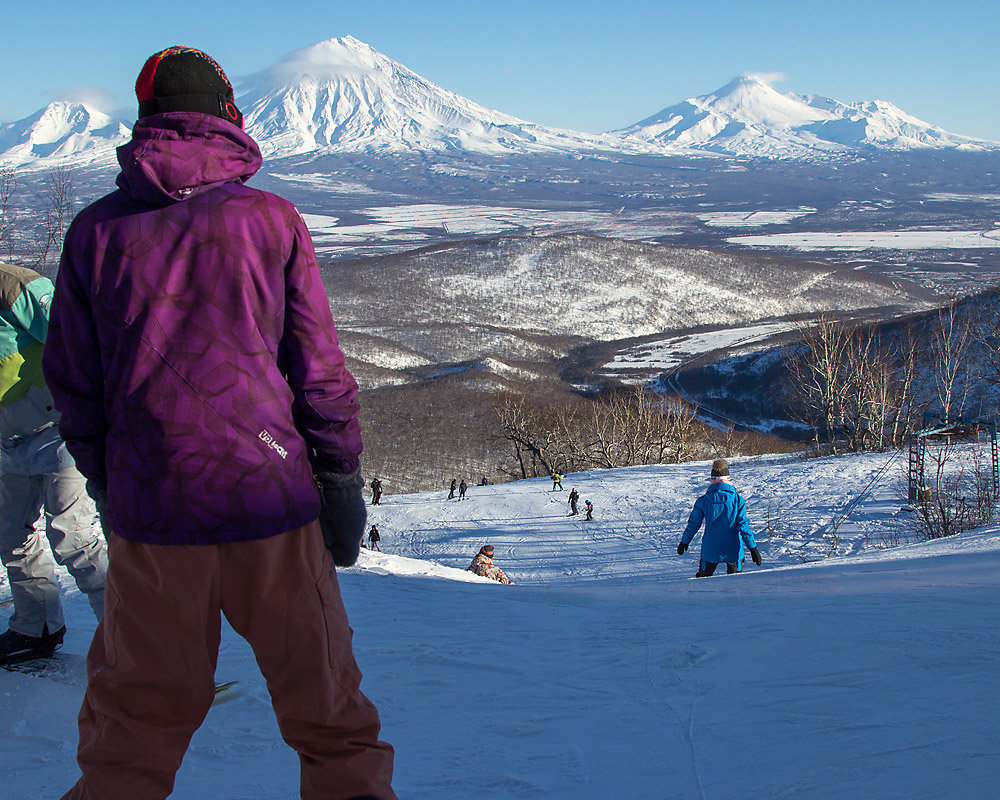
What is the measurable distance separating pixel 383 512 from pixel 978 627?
19.4 meters

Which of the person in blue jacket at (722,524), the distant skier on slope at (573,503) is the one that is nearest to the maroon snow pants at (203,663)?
the person in blue jacket at (722,524)

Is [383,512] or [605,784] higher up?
[605,784]

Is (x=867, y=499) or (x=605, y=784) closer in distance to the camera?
(x=605, y=784)

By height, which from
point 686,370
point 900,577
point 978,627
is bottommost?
point 686,370

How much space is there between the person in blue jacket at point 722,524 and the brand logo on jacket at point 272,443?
519 cm

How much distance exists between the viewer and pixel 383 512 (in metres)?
22.1

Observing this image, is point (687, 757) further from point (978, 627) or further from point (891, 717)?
point (978, 627)

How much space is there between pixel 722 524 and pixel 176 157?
590cm

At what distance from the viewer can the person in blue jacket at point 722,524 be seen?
6754 mm

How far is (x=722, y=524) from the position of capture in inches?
272

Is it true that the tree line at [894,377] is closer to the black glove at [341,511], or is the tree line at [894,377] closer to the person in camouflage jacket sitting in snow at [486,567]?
the person in camouflage jacket sitting in snow at [486,567]

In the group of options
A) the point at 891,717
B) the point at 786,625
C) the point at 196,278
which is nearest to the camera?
the point at 196,278

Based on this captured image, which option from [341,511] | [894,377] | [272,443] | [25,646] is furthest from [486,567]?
[894,377]

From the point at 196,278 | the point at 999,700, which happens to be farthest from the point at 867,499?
the point at 196,278
